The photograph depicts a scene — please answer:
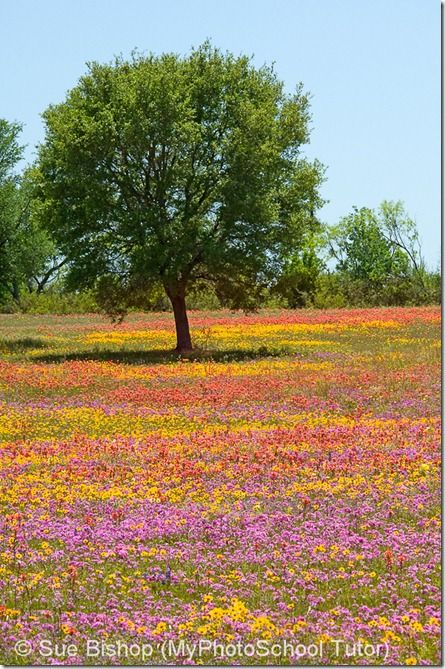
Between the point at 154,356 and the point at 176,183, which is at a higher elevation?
the point at 176,183

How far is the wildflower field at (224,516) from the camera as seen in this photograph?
28.0ft

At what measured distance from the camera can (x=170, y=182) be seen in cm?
4106

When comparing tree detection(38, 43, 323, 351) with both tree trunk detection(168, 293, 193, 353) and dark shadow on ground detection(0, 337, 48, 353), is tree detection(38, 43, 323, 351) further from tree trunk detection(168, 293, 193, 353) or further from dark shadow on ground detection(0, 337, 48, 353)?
dark shadow on ground detection(0, 337, 48, 353)

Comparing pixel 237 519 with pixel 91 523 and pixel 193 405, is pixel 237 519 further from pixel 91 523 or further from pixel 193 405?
pixel 193 405

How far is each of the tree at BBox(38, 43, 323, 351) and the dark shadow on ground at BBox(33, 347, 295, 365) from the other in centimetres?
180

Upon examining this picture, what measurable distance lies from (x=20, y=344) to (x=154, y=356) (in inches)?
470

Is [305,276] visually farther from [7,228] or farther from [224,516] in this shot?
[224,516]

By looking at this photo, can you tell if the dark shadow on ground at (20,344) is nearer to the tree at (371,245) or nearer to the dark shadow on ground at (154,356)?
the dark shadow on ground at (154,356)

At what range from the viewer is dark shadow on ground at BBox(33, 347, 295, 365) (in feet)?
129

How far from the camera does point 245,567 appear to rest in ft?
33.9

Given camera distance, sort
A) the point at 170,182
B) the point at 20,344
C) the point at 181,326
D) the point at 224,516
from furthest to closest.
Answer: the point at 20,344 < the point at 181,326 < the point at 170,182 < the point at 224,516

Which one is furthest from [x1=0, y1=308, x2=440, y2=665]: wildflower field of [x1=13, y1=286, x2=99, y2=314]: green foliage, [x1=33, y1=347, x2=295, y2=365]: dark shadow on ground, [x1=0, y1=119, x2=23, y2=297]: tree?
[x1=13, y1=286, x2=99, y2=314]: green foliage

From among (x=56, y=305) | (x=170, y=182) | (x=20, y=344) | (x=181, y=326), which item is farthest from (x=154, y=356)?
(x=56, y=305)

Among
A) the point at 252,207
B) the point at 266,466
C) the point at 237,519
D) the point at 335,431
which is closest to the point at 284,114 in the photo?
the point at 252,207
